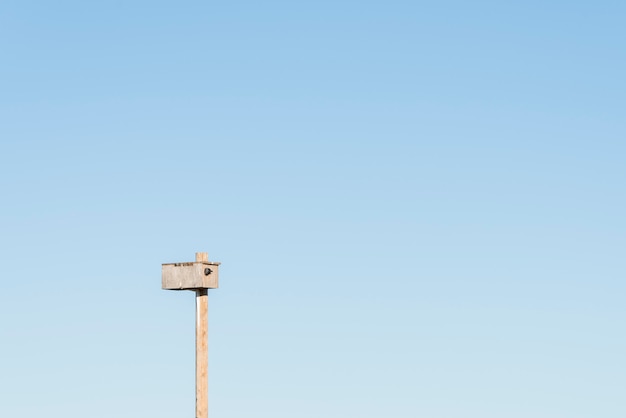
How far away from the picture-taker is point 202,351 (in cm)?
3534

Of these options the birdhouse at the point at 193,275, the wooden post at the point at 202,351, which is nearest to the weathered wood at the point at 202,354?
the wooden post at the point at 202,351

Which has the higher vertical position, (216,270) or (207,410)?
(216,270)

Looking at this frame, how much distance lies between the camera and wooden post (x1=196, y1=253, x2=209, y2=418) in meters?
35.2

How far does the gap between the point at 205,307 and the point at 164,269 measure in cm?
102

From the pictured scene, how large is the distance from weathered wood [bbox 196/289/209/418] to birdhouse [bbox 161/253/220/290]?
0.87 feet

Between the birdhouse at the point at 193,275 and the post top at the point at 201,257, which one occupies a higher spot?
the post top at the point at 201,257

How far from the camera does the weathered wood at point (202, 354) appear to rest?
35188 millimetres

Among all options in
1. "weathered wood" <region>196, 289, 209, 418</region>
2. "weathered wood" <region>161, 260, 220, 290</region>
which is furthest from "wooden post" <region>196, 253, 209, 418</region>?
"weathered wood" <region>161, 260, 220, 290</region>

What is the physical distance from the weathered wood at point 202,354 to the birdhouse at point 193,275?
10.5 inches

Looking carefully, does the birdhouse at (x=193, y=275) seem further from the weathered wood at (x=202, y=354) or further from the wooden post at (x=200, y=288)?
the weathered wood at (x=202, y=354)

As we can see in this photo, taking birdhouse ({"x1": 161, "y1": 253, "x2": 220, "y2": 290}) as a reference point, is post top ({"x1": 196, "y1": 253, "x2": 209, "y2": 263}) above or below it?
above

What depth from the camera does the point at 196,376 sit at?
3528cm

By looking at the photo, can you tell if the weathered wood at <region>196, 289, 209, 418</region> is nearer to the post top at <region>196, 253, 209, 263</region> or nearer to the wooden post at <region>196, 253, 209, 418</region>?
the wooden post at <region>196, 253, 209, 418</region>

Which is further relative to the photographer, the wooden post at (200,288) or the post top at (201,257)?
the post top at (201,257)
